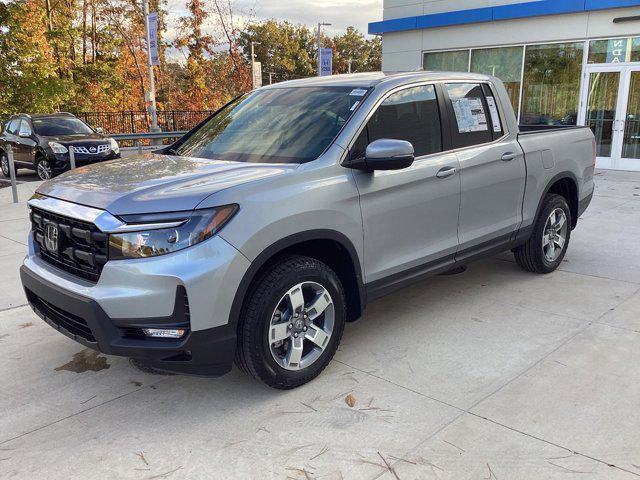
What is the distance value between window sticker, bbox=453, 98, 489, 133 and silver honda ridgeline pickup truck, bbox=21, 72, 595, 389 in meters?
0.01

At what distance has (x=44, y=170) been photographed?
13.1m

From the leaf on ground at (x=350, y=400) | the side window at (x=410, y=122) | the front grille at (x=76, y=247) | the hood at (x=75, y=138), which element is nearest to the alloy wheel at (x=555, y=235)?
the side window at (x=410, y=122)

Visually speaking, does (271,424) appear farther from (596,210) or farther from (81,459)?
(596,210)

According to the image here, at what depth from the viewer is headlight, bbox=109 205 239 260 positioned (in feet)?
9.50

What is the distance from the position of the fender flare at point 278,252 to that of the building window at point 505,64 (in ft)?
41.7

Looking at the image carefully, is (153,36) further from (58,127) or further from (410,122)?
(410,122)

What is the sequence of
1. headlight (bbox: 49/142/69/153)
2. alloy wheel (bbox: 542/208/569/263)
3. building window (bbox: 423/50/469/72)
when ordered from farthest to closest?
building window (bbox: 423/50/469/72) → headlight (bbox: 49/142/69/153) → alloy wheel (bbox: 542/208/569/263)

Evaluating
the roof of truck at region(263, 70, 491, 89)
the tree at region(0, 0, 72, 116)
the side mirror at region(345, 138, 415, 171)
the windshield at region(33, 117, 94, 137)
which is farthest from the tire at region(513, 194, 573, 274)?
the tree at region(0, 0, 72, 116)

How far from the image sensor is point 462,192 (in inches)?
171

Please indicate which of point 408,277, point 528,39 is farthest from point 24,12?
point 408,277

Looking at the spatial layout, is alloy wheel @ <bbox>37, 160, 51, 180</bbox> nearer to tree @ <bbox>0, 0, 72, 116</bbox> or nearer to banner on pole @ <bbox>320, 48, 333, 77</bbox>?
tree @ <bbox>0, 0, 72, 116</bbox>

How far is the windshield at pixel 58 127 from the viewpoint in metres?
13.6

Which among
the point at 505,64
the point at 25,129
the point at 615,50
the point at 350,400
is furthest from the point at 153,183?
the point at 505,64

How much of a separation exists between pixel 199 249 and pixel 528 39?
13794mm
